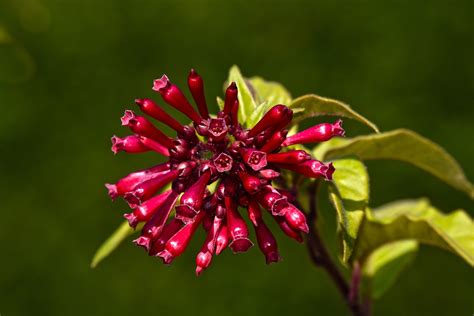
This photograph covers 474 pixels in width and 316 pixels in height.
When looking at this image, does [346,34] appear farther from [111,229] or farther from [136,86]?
[111,229]

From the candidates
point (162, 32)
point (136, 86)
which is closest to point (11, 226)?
point (136, 86)

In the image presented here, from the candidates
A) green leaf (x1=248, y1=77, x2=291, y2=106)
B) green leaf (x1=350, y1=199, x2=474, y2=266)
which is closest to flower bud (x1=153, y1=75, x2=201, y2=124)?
green leaf (x1=248, y1=77, x2=291, y2=106)

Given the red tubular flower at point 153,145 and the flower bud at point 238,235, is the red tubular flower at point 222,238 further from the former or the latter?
the red tubular flower at point 153,145

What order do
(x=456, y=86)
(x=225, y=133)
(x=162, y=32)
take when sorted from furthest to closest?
(x=162, y=32) < (x=456, y=86) < (x=225, y=133)

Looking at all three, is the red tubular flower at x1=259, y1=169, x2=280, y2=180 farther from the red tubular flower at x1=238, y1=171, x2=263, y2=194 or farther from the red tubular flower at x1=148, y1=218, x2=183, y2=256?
the red tubular flower at x1=148, y1=218, x2=183, y2=256

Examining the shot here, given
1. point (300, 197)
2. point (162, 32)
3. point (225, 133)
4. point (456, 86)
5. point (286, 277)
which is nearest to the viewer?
point (225, 133)

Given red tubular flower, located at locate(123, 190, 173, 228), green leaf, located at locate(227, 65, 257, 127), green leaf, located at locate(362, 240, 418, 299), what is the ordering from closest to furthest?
red tubular flower, located at locate(123, 190, 173, 228) < green leaf, located at locate(227, 65, 257, 127) < green leaf, located at locate(362, 240, 418, 299)

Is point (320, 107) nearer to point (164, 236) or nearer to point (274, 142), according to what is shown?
point (274, 142)

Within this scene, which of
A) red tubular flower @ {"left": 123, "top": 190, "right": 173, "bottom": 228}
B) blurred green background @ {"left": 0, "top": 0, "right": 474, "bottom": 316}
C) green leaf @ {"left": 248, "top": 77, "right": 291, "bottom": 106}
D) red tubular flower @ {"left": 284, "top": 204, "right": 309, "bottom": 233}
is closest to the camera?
red tubular flower @ {"left": 284, "top": 204, "right": 309, "bottom": 233}

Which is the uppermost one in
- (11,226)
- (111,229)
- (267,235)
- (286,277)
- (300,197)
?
(267,235)
